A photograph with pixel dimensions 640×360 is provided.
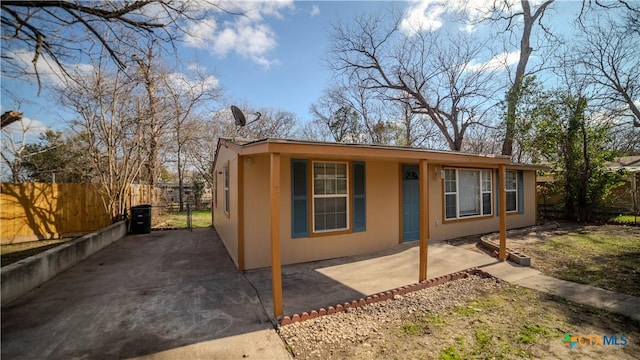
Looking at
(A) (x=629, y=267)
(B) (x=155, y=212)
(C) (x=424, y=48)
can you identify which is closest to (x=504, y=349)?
(A) (x=629, y=267)

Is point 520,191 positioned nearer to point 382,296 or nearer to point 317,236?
point 317,236

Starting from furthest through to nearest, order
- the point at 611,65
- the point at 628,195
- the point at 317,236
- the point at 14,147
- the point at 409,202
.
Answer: the point at 628,195, the point at 611,65, the point at 14,147, the point at 409,202, the point at 317,236

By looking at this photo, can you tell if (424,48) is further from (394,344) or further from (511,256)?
(394,344)

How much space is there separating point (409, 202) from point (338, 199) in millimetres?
2169

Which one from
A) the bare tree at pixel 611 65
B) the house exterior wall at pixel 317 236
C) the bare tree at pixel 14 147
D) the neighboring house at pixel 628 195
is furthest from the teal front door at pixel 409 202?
the bare tree at pixel 14 147

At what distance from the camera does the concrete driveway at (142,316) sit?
2.79 metres

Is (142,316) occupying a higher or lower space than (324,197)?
lower

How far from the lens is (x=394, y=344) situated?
292cm

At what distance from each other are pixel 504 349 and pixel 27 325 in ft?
17.7

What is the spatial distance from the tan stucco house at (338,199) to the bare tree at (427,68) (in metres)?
9.71

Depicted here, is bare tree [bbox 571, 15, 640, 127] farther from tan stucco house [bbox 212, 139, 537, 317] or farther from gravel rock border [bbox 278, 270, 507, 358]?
gravel rock border [bbox 278, 270, 507, 358]

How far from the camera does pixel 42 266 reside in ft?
15.5

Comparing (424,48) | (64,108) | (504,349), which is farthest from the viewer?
(424,48)

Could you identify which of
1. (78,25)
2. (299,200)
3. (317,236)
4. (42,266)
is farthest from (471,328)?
(78,25)
